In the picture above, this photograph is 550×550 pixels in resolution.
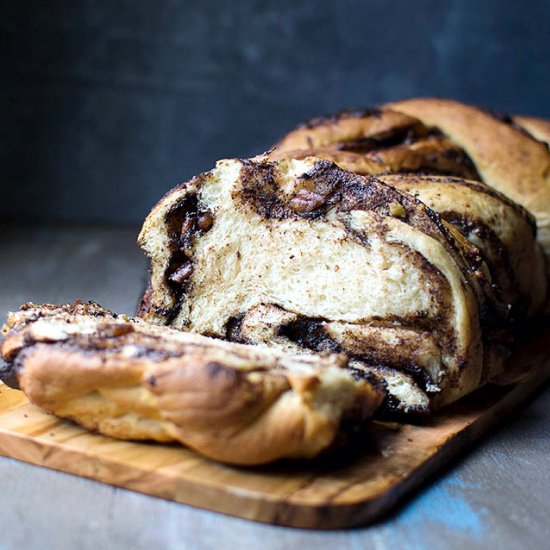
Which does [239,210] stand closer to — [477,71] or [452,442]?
[452,442]

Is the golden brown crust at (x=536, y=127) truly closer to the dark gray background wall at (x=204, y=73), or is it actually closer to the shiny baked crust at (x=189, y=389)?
the dark gray background wall at (x=204, y=73)

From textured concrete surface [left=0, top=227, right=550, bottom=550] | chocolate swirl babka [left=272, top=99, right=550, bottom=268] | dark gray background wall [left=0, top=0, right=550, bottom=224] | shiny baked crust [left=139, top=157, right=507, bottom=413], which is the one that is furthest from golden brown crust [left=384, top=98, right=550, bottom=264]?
dark gray background wall [left=0, top=0, right=550, bottom=224]

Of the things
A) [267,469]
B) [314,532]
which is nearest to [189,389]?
[267,469]

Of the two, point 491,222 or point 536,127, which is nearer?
point 491,222

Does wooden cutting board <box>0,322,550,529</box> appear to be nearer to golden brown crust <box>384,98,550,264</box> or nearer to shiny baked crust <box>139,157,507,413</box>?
shiny baked crust <box>139,157,507,413</box>

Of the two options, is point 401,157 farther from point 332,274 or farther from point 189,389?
point 189,389

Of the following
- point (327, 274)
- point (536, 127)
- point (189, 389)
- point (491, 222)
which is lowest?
point (189, 389)

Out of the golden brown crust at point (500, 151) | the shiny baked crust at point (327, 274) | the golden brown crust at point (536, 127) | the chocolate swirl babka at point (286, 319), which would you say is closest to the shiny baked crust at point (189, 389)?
the chocolate swirl babka at point (286, 319)
